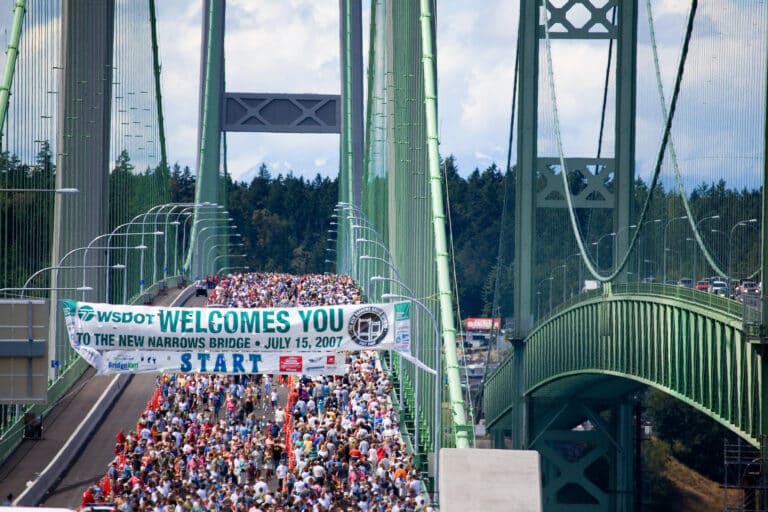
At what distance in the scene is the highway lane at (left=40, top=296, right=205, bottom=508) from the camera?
102 feet

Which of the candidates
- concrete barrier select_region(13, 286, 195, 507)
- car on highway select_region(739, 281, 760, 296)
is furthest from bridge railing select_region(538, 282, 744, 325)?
concrete barrier select_region(13, 286, 195, 507)

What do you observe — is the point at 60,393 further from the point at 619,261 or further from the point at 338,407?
the point at 619,261

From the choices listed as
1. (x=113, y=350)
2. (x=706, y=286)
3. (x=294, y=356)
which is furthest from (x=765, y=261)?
(x=113, y=350)

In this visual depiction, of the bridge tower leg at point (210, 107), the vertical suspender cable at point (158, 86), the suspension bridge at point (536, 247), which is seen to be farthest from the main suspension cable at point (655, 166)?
the bridge tower leg at point (210, 107)

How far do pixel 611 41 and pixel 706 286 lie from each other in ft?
65.9

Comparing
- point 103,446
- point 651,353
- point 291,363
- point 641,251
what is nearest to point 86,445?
point 103,446

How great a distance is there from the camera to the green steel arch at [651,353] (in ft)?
86.1

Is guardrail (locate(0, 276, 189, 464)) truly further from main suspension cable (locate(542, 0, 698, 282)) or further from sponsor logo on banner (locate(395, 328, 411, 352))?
main suspension cable (locate(542, 0, 698, 282))

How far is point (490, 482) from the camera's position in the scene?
20.0 meters

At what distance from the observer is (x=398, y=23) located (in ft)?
187

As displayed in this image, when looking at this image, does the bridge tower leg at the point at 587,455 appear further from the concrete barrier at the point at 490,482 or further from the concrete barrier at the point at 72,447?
the concrete barrier at the point at 490,482

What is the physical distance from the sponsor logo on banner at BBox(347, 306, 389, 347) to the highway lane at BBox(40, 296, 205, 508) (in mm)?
5785

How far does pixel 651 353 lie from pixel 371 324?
7395 millimetres

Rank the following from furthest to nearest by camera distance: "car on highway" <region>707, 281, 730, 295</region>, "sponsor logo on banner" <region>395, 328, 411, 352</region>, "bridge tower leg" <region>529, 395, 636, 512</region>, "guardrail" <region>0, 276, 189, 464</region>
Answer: "bridge tower leg" <region>529, 395, 636, 512</region> → "guardrail" <region>0, 276, 189, 464</region> → "sponsor logo on banner" <region>395, 328, 411, 352</region> → "car on highway" <region>707, 281, 730, 295</region>
